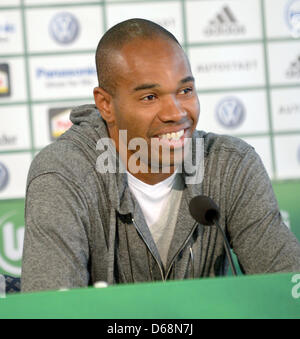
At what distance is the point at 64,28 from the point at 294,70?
107 centimetres

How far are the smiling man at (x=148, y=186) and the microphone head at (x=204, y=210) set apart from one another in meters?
0.20

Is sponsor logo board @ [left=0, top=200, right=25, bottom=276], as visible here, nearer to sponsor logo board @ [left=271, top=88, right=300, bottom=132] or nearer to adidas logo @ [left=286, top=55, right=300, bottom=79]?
sponsor logo board @ [left=271, top=88, right=300, bottom=132]

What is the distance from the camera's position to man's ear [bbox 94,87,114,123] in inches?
59.0

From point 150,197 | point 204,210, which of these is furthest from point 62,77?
point 204,210

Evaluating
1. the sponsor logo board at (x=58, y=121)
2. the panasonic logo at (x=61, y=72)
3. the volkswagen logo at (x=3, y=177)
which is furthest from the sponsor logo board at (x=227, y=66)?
the volkswagen logo at (x=3, y=177)

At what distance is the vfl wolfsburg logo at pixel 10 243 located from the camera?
2535 millimetres

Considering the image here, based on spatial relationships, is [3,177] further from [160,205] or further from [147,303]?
[147,303]

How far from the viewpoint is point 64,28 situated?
8.73ft

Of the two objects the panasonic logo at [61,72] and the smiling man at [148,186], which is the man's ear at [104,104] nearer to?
the smiling man at [148,186]

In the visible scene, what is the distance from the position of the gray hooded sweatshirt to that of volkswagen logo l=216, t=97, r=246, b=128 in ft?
3.85

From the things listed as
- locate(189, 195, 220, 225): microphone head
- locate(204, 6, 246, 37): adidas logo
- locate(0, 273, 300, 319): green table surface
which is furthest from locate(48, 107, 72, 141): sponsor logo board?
locate(0, 273, 300, 319): green table surface

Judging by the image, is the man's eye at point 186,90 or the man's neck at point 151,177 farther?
the man's neck at point 151,177

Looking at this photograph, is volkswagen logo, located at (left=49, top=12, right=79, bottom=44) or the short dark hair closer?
the short dark hair
